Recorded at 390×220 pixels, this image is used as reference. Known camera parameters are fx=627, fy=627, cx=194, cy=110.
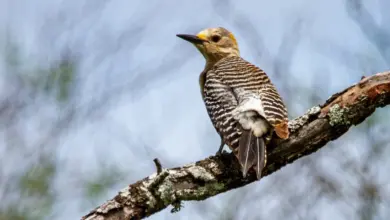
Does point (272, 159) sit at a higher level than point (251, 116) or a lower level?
lower

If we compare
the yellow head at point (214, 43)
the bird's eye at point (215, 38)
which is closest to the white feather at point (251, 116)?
the yellow head at point (214, 43)

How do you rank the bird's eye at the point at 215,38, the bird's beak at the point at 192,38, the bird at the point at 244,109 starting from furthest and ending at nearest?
the bird's eye at the point at 215,38 < the bird's beak at the point at 192,38 < the bird at the point at 244,109

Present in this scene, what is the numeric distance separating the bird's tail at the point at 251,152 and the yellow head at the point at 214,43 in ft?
9.24

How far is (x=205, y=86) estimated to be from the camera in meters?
6.35

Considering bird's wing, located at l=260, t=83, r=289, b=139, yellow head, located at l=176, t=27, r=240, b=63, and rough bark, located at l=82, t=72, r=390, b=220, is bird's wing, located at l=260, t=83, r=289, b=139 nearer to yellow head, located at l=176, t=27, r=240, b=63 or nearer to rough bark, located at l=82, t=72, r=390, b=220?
rough bark, located at l=82, t=72, r=390, b=220

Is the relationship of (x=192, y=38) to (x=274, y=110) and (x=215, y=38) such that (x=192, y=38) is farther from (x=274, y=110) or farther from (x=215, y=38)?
(x=274, y=110)

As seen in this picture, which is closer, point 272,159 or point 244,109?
point 272,159

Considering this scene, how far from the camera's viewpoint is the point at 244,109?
5.38m

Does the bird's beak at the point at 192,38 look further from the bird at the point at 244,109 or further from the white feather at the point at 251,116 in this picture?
the white feather at the point at 251,116

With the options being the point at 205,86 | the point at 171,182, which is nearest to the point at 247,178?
the point at 171,182

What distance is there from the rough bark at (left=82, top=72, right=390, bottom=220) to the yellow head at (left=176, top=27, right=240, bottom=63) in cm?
300

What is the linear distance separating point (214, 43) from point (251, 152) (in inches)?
132

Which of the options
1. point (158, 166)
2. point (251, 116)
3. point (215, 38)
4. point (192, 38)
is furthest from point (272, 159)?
point (215, 38)

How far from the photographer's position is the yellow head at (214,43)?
776 centimetres
